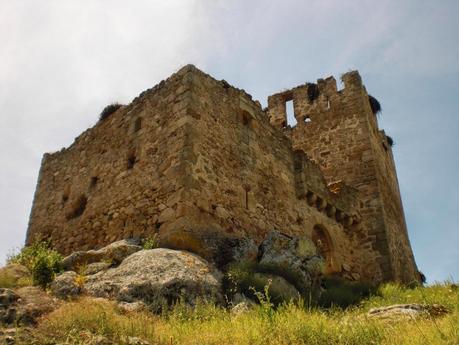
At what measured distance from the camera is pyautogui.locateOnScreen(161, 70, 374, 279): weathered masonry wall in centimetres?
894

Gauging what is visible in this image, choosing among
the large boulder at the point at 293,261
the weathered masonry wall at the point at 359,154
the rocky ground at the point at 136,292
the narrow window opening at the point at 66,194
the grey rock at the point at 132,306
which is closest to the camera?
the rocky ground at the point at 136,292

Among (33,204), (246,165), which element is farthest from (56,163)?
(246,165)

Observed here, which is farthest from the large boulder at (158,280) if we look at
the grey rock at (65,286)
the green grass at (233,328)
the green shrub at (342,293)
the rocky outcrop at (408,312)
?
the rocky outcrop at (408,312)

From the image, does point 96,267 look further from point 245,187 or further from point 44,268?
point 245,187

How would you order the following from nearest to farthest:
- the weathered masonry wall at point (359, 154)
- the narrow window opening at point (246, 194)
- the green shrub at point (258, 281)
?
the green shrub at point (258, 281)
the narrow window opening at point (246, 194)
the weathered masonry wall at point (359, 154)

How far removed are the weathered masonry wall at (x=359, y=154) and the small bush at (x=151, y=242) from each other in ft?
23.3

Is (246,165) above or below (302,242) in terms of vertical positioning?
above

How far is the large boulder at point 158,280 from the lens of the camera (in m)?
6.73

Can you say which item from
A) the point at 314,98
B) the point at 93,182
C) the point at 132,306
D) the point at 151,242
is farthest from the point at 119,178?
the point at 314,98

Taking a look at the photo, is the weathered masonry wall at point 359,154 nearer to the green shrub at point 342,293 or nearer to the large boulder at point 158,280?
the green shrub at point 342,293

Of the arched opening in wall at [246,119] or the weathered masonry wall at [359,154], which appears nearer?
the arched opening in wall at [246,119]

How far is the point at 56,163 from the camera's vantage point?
1298cm

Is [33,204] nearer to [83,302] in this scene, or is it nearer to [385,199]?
[83,302]

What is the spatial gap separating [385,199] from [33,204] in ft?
31.5
